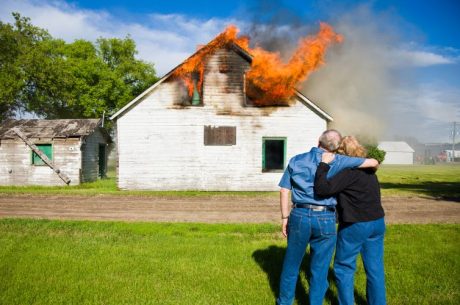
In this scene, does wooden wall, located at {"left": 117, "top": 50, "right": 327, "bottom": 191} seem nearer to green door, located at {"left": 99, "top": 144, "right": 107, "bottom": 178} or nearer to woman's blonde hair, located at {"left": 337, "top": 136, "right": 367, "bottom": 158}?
green door, located at {"left": 99, "top": 144, "right": 107, "bottom": 178}

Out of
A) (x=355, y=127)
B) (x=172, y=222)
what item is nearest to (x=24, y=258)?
(x=172, y=222)

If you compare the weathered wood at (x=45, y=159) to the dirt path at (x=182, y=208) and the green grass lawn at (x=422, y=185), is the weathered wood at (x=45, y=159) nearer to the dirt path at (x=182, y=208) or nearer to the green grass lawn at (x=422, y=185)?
the dirt path at (x=182, y=208)

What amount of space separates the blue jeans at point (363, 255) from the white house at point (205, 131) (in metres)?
14.2

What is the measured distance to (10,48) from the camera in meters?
32.3

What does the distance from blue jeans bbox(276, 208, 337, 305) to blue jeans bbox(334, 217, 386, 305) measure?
154 mm

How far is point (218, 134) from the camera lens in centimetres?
1811

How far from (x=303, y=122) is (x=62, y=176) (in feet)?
47.4

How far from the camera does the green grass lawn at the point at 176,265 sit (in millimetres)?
4723

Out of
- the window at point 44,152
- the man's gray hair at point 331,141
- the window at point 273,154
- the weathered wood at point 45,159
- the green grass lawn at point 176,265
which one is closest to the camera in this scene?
the man's gray hair at point 331,141

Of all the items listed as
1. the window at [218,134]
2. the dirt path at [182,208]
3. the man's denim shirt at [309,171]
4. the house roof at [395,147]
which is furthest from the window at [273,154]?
the house roof at [395,147]

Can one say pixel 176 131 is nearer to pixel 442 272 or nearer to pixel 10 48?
pixel 442 272

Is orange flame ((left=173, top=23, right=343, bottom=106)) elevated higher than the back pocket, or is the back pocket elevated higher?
orange flame ((left=173, top=23, right=343, bottom=106))

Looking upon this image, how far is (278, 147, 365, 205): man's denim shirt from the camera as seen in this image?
393 centimetres

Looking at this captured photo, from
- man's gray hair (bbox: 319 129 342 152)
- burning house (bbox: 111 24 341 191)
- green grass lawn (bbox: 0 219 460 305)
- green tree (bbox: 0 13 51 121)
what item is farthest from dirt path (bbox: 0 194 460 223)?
green tree (bbox: 0 13 51 121)
